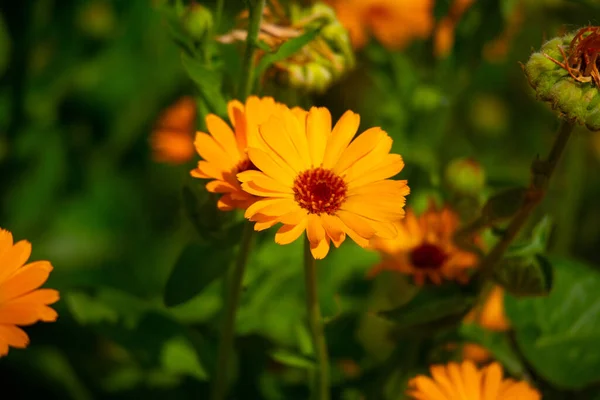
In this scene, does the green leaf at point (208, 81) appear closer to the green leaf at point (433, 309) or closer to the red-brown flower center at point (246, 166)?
the red-brown flower center at point (246, 166)

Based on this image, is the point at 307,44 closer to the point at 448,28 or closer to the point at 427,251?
the point at 427,251

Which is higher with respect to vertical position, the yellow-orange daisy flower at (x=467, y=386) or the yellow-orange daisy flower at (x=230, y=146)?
the yellow-orange daisy flower at (x=230, y=146)

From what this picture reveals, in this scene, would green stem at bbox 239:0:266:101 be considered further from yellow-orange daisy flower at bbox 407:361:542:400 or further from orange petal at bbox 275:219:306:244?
yellow-orange daisy flower at bbox 407:361:542:400

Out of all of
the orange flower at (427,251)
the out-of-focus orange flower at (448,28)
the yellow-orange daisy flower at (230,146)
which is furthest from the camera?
the out-of-focus orange flower at (448,28)

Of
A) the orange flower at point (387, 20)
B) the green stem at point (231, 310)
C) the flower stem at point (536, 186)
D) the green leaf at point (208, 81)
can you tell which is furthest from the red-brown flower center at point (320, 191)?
the orange flower at point (387, 20)

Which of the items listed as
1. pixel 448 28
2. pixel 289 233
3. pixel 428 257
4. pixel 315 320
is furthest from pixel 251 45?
pixel 448 28

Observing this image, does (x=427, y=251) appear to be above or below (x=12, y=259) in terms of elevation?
above
